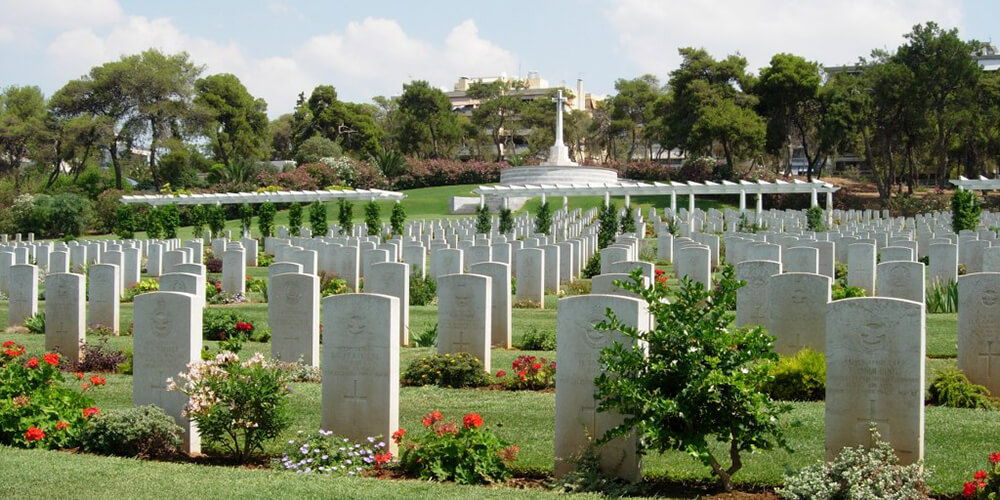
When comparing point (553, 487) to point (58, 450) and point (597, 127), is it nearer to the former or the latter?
point (58, 450)

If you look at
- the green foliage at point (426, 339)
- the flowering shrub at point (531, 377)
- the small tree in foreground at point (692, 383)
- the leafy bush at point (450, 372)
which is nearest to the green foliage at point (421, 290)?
the green foliage at point (426, 339)

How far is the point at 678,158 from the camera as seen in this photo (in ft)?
408

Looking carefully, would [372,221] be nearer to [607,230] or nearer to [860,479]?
[607,230]

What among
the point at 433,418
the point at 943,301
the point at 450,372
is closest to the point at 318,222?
the point at 943,301

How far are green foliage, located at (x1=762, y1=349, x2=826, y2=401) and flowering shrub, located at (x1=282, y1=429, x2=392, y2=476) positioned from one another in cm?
435

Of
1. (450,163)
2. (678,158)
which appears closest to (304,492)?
(450,163)

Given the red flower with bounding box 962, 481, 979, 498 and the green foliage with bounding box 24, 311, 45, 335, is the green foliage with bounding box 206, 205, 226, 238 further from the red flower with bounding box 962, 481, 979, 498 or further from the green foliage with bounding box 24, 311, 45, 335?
the red flower with bounding box 962, 481, 979, 498

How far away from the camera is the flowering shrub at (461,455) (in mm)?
7891

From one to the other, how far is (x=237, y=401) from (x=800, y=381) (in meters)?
5.85

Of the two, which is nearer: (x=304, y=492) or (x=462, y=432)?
(x=304, y=492)

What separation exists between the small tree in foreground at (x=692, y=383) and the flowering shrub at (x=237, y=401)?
2.95m

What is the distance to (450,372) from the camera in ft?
38.6

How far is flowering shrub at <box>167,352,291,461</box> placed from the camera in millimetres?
8516

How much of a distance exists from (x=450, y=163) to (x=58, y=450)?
75.9 metres
